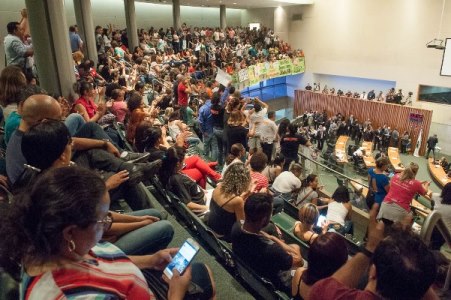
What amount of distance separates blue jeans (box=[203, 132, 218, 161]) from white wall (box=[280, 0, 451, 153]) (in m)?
12.5

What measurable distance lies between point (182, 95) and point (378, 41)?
535 inches

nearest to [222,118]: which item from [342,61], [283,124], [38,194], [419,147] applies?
[283,124]

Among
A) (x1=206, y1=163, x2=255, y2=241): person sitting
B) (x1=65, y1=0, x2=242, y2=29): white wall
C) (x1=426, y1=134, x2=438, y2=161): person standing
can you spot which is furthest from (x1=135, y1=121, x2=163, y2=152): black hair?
(x1=65, y1=0, x2=242, y2=29): white wall

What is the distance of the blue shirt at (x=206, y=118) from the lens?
636 cm

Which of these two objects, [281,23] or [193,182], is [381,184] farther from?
[281,23]

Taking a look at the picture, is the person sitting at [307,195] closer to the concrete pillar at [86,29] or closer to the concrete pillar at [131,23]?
the concrete pillar at [86,29]

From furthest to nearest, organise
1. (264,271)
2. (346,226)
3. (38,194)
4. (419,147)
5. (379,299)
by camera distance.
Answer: (419,147)
(346,226)
(264,271)
(379,299)
(38,194)

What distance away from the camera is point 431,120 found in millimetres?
15094

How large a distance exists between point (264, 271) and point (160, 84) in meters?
7.30

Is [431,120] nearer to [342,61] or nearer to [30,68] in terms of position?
[342,61]

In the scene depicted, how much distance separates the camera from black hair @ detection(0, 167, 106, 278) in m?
1.04

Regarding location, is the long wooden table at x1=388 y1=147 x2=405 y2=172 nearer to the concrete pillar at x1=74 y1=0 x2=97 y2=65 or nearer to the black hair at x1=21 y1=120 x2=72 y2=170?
the concrete pillar at x1=74 y1=0 x2=97 y2=65

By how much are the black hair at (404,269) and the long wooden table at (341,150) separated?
10790 millimetres

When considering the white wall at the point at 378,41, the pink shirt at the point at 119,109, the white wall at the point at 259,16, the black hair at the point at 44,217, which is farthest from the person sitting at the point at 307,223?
the white wall at the point at 259,16
